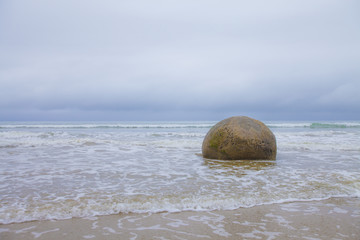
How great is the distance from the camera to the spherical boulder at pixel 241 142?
23.4 ft

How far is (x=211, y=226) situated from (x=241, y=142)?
4.40 metres

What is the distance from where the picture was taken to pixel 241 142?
7.12 m

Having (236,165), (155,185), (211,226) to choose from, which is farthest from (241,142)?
(211,226)

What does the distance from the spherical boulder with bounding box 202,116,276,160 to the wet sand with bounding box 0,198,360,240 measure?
11.9 feet

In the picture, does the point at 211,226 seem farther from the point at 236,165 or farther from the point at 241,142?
the point at 241,142

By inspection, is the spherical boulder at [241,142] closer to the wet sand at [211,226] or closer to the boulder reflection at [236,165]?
the boulder reflection at [236,165]

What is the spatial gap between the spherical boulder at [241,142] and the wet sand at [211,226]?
363cm

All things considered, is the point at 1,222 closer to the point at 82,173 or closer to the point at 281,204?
the point at 82,173

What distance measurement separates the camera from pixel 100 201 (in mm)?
3654

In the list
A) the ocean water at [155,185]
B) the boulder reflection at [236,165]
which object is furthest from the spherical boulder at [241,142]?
the ocean water at [155,185]

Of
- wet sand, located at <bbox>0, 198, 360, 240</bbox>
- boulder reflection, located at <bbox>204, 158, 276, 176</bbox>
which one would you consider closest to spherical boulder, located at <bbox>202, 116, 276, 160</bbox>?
boulder reflection, located at <bbox>204, 158, 276, 176</bbox>

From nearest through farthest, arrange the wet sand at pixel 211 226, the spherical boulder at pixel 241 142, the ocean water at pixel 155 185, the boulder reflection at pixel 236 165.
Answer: the wet sand at pixel 211 226 < the ocean water at pixel 155 185 < the boulder reflection at pixel 236 165 < the spherical boulder at pixel 241 142

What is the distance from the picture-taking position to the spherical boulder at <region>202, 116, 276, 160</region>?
7125 millimetres

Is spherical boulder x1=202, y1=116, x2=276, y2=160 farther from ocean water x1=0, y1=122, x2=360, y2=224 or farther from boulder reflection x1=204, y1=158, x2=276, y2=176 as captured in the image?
ocean water x1=0, y1=122, x2=360, y2=224
